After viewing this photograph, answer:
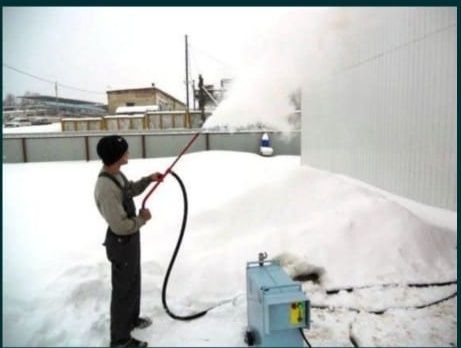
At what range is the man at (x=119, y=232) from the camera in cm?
261

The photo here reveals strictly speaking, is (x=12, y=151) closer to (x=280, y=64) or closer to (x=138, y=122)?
(x=138, y=122)

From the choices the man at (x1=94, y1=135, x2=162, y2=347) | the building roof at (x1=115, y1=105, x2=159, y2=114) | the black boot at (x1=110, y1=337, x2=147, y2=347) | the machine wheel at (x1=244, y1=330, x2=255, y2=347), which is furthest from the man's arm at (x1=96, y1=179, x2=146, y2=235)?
the building roof at (x1=115, y1=105, x2=159, y2=114)

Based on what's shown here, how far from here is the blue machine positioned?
7.52 feet

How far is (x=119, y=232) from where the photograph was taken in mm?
2641

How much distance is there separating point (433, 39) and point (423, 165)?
1.46 metres

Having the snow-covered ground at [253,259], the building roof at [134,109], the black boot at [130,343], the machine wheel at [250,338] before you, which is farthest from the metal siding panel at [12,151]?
the machine wheel at [250,338]

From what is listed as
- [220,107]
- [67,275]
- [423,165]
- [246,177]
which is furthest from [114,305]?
[246,177]

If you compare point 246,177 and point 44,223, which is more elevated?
point 246,177

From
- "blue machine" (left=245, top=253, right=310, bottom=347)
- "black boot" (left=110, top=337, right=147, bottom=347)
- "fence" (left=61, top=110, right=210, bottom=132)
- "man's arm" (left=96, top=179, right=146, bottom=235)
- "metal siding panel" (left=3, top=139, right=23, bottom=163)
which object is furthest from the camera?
"fence" (left=61, top=110, right=210, bottom=132)

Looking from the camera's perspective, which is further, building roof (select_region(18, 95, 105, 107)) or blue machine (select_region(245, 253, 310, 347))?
building roof (select_region(18, 95, 105, 107))

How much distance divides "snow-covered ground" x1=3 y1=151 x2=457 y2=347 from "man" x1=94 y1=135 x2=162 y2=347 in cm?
25

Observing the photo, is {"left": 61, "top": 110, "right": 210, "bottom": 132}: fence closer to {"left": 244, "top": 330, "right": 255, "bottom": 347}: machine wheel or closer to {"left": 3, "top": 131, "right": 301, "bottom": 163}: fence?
{"left": 3, "top": 131, "right": 301, "bottom": 163}: fence

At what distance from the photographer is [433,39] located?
4.23 meters

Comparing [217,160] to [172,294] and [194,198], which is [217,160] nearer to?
[194,198]
